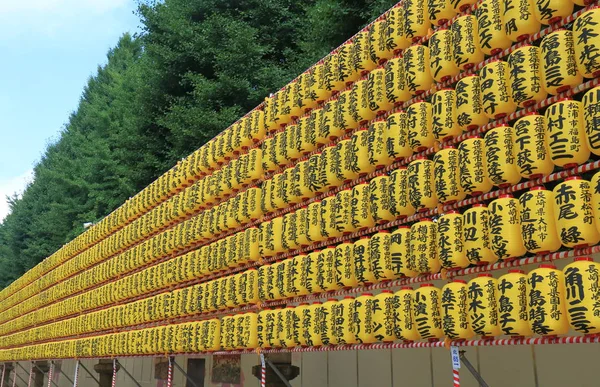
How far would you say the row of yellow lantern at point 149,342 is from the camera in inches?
445

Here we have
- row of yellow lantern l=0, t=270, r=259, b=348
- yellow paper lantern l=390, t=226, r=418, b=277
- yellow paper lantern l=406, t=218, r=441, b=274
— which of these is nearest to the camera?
yellow paper lantern l=406, t=218, r=441, b=274

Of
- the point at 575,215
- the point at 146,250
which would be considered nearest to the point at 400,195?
the point at 575,215

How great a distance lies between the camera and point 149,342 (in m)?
13.7

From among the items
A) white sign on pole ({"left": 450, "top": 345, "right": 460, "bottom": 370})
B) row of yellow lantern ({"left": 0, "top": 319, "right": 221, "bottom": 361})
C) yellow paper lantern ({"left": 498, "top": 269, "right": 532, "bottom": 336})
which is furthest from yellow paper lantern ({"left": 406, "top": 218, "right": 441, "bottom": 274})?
row of yellow lantern ({"left": 0, "top": 319, "right": 221, "bottom": 361})

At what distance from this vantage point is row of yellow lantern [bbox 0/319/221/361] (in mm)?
11305

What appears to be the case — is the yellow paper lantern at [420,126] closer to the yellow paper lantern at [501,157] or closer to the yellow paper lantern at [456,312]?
the yellow paper lantern at [501,157]

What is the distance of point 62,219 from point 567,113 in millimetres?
37223

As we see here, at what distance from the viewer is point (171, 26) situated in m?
24.8

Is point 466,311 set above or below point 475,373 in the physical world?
above

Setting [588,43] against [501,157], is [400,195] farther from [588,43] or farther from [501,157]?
[588,43]

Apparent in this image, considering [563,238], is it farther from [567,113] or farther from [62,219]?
[62,219]

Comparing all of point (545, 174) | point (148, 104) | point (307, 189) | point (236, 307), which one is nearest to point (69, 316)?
point (148, 104)

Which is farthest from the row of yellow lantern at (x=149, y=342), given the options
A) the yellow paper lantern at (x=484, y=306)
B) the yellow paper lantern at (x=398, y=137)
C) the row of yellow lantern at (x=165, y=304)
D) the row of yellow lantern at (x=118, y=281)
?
the yellow paper lantern at (x=484, y=306)

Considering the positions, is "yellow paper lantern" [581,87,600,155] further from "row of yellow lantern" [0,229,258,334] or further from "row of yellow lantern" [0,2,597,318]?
"row of yellow lantern" [0,229,258,334]
